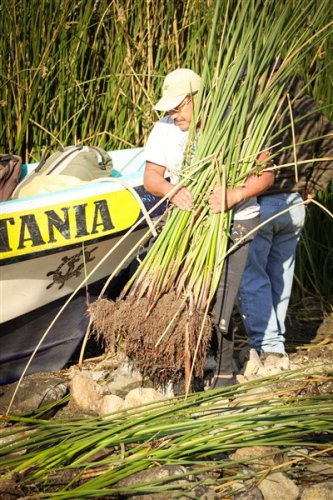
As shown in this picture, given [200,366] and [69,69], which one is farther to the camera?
[69,69]

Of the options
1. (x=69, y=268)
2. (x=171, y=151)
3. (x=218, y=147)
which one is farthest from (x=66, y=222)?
(x=218, y=147)

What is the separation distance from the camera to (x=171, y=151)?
4.32m

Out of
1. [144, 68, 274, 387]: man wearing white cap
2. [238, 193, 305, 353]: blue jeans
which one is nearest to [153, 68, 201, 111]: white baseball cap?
[144, 68, 274, 387]: man wearing white cap

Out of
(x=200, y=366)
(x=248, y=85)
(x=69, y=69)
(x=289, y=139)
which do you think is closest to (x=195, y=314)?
(x=200, y=366)

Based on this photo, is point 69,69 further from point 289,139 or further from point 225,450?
point 225,450

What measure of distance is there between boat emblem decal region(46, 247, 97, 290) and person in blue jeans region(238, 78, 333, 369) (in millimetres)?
857

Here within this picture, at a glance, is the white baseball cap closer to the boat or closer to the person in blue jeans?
the boat

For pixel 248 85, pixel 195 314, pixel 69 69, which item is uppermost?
pixel 248 85

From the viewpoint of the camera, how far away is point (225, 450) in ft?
11.2

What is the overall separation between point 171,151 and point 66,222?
0.71m

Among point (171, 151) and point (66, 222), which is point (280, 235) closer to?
point (171, 151)

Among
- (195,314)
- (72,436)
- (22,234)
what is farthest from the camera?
(22,234)

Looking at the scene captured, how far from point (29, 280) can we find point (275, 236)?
1.37 metres

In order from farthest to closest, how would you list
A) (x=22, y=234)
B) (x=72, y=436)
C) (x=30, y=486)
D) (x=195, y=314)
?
(x=22, y=234)
(x=195, y=314)
(x=72, y=436)
(x=30, y=486)
